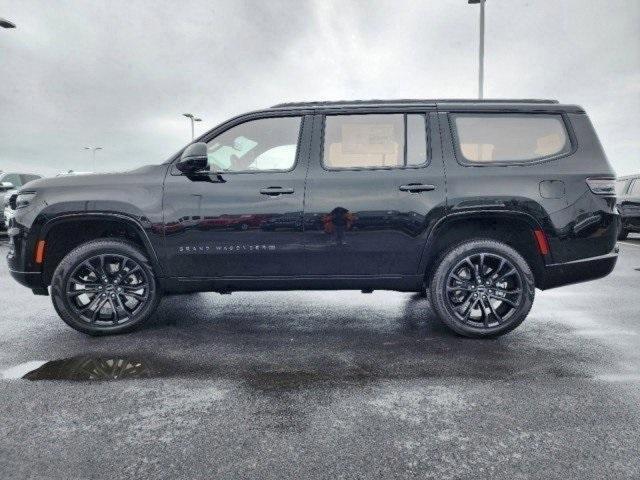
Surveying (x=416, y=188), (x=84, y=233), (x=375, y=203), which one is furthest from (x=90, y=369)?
(x=416, y=188)

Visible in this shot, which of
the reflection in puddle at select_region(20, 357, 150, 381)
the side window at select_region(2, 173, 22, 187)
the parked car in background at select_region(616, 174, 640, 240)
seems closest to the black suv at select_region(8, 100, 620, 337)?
the reflection in puddle at select_region(20, 357, 150, 381)

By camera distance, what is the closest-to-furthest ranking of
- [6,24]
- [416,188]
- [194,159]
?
1. [194,159]
2. [416,188]
3. [6,24]

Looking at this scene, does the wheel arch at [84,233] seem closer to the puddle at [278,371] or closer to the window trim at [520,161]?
the puddle at [278,371]

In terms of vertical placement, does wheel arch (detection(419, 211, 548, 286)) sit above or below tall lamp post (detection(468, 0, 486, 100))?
below

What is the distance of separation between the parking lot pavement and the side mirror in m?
1.39

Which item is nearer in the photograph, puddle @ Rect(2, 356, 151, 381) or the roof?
puddle @ Rect(2, 356, 151, 381)

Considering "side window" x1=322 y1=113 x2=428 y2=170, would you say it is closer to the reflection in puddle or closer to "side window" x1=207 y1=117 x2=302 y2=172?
"side window" x1=207 y1=117 x2=302 y2=172

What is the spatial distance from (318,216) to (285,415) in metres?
1.75

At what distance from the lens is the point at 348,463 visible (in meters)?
1.98

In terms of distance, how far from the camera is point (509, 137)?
3.90m

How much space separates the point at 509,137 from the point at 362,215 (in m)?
1.39

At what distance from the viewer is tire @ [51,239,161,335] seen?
3.88 metres

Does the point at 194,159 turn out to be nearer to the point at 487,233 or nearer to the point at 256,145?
the point at 256,145

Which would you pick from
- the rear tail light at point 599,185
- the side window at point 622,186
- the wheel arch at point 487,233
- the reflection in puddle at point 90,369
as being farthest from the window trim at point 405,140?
the side window at point 622,186
